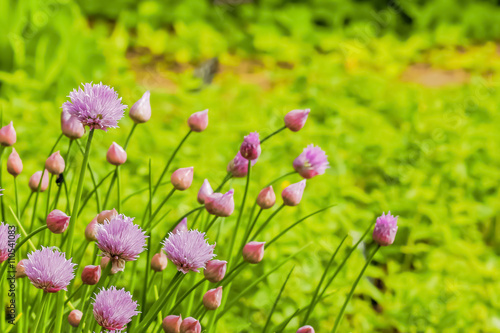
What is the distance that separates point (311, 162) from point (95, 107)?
16.0 inches

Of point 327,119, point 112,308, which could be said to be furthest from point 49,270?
point 327,119

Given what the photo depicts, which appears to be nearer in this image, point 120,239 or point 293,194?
point 120,239

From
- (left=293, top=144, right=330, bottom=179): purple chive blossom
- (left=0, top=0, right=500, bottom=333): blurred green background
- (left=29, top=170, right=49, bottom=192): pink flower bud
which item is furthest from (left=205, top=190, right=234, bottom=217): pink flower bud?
(left=0, top=0, right=500, bottom=333): blurred green background

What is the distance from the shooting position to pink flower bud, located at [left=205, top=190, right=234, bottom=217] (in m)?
0.96

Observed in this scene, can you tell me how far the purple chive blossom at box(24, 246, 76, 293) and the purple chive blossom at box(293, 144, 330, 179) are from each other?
0.45 meters

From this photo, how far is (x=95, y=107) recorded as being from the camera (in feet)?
2.67

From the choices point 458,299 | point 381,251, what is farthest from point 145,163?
point 458,299

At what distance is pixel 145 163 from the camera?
219cm

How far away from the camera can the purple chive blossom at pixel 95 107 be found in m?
0.81

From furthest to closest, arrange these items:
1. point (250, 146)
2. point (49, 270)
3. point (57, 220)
A: point (250, 146) < point (57, 220) < point (49, 270)

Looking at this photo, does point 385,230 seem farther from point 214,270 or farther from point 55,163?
point 55,163

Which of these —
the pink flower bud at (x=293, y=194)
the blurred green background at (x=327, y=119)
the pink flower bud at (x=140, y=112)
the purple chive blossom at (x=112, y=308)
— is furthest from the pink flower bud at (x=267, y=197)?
the blurred green background at (x=327, y=119)

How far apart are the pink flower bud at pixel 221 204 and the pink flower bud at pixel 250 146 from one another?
0.07 m

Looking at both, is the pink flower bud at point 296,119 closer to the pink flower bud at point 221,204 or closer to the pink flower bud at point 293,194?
the pink flower bud at point 293,194
